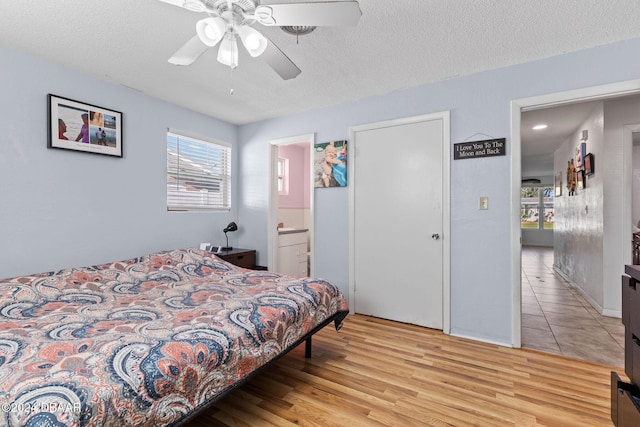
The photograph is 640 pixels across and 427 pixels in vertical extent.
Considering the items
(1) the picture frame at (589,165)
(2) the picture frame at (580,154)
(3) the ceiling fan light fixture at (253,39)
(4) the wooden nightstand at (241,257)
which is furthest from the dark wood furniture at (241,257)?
(2) the picture frame at (580,154)

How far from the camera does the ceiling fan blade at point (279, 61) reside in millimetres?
1763

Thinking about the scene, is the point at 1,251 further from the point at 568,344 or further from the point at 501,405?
the point at 568,344

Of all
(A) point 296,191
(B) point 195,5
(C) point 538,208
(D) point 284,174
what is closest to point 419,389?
(B) point 195,5

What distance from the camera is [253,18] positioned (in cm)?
159

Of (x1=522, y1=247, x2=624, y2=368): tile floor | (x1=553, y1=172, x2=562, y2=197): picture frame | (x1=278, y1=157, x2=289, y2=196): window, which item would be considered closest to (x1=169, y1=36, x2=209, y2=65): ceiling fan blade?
(x1=522, y1=247, x2=624, y2=368): tile floor

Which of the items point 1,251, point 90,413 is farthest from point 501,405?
point 1,251

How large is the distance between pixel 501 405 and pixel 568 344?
1.37 metres

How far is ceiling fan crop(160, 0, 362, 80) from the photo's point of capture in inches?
55.6

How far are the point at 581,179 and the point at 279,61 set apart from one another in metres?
4.55

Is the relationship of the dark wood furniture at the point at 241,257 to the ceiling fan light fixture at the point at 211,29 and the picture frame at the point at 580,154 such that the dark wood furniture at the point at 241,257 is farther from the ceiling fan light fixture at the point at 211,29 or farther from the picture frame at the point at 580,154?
the picture frame at the point at 580,154

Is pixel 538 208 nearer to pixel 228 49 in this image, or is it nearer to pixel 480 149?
pixel 480 149

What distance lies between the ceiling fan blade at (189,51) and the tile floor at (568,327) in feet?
11.2

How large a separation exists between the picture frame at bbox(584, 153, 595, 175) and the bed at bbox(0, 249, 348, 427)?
11.9ft

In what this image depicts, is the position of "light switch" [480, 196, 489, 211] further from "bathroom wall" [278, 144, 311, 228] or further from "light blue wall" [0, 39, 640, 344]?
"bathroom wall" [278, 144, 311, 228]
